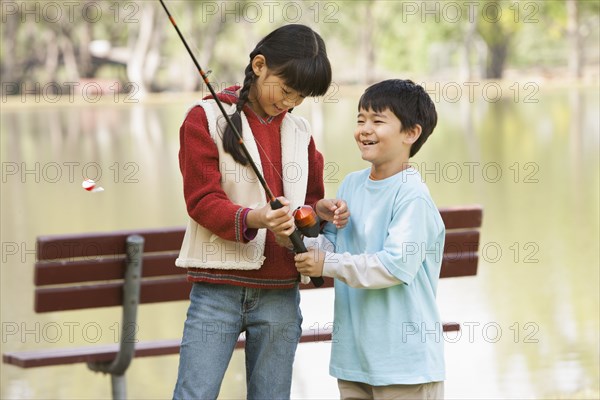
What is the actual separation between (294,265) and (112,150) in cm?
1613

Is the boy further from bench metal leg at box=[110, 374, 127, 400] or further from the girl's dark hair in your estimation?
bench metal leg at box=[110, 374, 127, 400]

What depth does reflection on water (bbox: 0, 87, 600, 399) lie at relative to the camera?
5.04m

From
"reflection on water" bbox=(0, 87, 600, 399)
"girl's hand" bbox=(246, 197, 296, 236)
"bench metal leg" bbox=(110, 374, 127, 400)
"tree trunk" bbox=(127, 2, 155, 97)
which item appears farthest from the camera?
"tree trunk" bbox=(127, 2, 155, 97)

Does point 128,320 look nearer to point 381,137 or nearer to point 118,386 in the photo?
A: point 118,386

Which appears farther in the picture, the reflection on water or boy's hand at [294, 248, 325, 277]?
the reflection on water

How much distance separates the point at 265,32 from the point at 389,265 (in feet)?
187

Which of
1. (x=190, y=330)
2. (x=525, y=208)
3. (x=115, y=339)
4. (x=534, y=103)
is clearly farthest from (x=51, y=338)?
(x=534, y=103)

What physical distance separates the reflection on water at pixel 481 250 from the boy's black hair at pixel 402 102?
1.93 meters

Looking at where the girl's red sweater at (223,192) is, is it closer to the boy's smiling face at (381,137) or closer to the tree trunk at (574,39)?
the boy's smiling face at (381,137)

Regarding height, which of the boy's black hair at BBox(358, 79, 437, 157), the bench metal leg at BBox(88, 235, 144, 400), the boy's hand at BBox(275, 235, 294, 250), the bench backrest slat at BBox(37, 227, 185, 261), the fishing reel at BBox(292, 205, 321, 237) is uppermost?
the boy's black hair at BBox(358, 79, 437, 157)

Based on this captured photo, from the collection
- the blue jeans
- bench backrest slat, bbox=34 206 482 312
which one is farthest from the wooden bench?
the blue jeans

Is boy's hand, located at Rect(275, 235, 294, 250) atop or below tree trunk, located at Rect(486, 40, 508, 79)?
below

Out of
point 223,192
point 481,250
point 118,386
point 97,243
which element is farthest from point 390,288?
point 481,250

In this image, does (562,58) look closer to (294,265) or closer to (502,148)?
(502,148)
